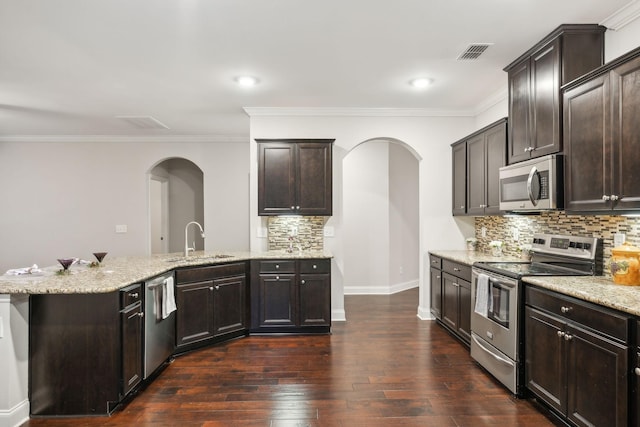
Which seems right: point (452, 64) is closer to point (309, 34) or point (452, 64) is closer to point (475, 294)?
point (309, 34)

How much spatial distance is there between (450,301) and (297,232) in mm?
2015

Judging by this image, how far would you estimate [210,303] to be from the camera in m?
3.92

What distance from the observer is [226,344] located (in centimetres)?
401

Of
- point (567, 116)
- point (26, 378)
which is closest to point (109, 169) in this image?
point (26, 378)

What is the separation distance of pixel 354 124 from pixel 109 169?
171 inches

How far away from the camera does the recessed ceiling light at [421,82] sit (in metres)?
3.81

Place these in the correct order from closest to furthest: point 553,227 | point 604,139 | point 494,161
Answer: point 604,139
point 553,227
point 494,161

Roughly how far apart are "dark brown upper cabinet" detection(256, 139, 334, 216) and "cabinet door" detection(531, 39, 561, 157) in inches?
86.6

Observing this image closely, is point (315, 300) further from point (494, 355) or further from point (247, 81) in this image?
point (247, 81)

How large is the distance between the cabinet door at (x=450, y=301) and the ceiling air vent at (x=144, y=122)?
14.5 ft

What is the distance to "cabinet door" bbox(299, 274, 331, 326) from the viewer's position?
14.1ft

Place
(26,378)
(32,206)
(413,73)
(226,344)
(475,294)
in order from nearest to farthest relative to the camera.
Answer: (26,378) → (475,294) → (413,73) → (226,344) → (32,206)

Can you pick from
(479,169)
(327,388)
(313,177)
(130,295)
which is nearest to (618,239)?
(479,169)

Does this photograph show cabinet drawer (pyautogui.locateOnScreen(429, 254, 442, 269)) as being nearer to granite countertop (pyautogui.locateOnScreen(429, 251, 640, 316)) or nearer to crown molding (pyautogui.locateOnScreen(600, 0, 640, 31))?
granite countertop (pyautogui.locateOnScreen(429, 251, 640, 316))
